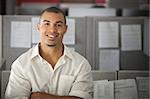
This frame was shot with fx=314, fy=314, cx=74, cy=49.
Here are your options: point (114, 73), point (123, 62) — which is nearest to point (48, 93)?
point (114, 73)

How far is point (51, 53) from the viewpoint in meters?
1.03

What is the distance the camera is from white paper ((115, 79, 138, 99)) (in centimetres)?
112

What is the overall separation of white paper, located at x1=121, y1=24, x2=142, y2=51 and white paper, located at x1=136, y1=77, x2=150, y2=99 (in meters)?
0.55

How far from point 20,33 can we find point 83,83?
70 centimetres

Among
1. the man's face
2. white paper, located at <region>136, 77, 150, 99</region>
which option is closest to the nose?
the man's face

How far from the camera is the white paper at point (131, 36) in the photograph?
1.69 metres

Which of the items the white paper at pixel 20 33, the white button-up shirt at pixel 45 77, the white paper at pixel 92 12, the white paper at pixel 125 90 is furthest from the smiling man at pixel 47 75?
the white paper at pixel 92 12

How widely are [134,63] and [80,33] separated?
0.34 meters

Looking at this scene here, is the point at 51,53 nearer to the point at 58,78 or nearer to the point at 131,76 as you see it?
the point at 58,78

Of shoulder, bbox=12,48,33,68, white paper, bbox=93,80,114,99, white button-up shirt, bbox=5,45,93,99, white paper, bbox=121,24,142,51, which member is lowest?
white paper, bbox=93,80,114,99

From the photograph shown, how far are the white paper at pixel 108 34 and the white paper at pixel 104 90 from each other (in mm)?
589

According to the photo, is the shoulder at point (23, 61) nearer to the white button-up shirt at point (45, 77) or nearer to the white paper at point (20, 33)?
the white button-up shirt at point (45, 77)

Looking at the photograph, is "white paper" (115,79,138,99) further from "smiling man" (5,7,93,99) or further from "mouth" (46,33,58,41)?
"mouth" (46,33,58,41)

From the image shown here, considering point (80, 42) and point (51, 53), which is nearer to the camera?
point (51, 53)
